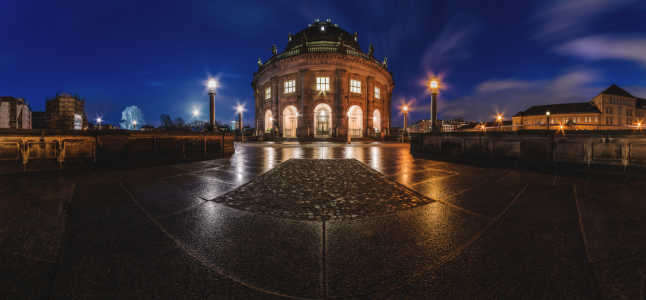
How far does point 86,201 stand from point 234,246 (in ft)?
9.84

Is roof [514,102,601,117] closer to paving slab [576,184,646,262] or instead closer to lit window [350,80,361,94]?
lit window [350,80,361,94]

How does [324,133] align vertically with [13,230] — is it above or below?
above

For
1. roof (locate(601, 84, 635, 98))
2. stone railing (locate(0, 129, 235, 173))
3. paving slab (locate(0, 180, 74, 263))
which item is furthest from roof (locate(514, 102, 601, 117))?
paving slab (locate(0, 180, 74, 263))

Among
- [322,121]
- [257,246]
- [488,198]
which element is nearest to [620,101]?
[322,121]

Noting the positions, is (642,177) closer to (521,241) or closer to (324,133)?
(521,241)

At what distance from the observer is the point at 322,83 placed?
2995cm

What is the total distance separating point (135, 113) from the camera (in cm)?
5478

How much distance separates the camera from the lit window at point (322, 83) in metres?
29.8

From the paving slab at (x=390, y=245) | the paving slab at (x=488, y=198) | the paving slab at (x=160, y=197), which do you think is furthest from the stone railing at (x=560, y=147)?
the paving slab at (x=160, y=197)

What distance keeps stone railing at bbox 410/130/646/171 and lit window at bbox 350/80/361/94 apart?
76.6 ft

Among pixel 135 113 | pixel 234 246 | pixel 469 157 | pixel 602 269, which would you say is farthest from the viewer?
pixel 135 113

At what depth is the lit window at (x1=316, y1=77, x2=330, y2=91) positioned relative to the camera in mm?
29844

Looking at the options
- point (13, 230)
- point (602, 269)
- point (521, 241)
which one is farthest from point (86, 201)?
point (602, 269)

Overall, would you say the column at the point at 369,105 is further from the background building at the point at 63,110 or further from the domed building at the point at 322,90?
the background building at the point at 63,110
